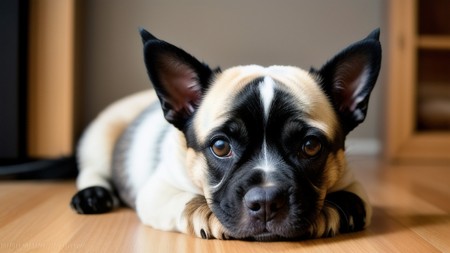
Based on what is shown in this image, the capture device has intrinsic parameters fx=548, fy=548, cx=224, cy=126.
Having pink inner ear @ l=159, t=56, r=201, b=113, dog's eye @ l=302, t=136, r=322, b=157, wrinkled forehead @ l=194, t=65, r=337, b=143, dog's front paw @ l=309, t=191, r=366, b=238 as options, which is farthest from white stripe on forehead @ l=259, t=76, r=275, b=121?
dog's front paw @ l=309, t=191, r=366, b=238

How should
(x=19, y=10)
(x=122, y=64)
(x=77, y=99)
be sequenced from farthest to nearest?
(x=122, y=64), (x=77, y=99), (x=19, y=10)

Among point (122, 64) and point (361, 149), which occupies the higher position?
point (122, 64)

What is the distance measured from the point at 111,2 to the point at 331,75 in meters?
2.43

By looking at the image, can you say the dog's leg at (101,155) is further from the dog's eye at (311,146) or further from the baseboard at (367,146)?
the baseboard at (367,146)

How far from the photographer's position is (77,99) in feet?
11.7

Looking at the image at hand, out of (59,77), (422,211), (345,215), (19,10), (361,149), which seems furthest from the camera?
(361,149)

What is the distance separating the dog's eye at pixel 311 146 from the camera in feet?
5.10

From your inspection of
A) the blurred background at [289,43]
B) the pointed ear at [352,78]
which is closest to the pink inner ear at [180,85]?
the pointed ear at [352,78]

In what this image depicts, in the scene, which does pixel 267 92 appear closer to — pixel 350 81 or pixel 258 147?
pixel 258 147

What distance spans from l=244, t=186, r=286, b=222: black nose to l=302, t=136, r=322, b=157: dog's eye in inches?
7.6

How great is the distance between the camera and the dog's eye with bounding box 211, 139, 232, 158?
5.15ft

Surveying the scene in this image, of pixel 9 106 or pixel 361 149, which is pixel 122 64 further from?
pixel 361 149

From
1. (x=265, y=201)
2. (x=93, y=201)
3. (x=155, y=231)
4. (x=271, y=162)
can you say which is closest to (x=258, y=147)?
(x=271, y=162)

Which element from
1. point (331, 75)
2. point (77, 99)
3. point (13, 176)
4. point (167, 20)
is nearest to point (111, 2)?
point (167, 20)
